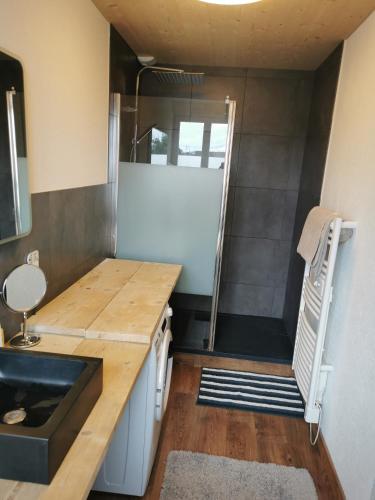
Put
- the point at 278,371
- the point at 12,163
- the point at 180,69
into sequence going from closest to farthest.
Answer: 1. the point at 12,163
2. the point at 278,371
3. the point at 180,69

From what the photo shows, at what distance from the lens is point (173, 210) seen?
2.69 m

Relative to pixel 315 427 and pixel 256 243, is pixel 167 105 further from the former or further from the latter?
pixel 315 427

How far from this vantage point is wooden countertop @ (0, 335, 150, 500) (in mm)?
791

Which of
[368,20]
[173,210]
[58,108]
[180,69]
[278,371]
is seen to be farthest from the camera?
[180,69]

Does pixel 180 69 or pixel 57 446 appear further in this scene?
pixel 180 69

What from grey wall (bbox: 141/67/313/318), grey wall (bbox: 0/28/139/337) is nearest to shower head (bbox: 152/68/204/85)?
grey wall (bbox: 141/67/313/318)

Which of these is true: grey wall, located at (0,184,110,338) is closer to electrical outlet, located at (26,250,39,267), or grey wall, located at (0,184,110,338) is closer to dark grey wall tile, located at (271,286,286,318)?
electrical outlet, located at (26,250,39,267)

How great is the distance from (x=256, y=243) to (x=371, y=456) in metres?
2.23

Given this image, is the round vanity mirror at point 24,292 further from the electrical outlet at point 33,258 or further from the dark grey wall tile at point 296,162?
the dark grey wall tile at point 296,162

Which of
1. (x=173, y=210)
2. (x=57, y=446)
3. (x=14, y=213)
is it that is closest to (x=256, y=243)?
(x=173, y=210)

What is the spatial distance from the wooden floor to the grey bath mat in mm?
48

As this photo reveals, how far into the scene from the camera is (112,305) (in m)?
1.81

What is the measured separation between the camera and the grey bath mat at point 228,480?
175 centimetres

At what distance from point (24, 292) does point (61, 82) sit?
1049 mm
